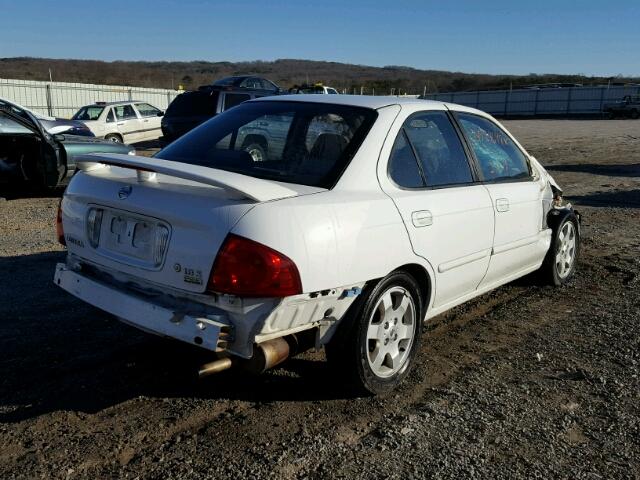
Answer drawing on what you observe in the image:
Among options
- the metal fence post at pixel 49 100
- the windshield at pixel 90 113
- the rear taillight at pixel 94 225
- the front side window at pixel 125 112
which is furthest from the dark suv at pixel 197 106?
the metal fence post at pixel 49 100

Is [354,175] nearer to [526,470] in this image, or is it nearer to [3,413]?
[526,470]

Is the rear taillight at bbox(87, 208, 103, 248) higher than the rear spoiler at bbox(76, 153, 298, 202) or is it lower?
lower

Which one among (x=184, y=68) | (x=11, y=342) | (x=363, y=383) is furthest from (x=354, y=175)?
(x=184, y=68)

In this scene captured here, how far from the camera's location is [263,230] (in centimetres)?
291

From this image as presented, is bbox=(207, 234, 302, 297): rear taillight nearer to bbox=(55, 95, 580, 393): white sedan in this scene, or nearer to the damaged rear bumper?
bbox=(55, 95, 580, 393): white sedan

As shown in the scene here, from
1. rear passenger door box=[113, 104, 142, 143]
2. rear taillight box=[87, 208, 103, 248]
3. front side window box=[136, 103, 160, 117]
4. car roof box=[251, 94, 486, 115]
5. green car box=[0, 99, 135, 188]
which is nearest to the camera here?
rear taillight box=[87, 208, 103, 248]

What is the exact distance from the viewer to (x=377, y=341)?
3557mm

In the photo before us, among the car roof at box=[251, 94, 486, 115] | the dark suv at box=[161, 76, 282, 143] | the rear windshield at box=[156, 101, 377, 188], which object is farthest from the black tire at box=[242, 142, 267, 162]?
the dark suv at box=[161, 76, 282, 143]

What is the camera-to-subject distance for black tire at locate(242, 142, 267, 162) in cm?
384

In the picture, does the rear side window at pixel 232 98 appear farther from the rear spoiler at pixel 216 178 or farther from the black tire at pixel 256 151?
the rear spoiler at pixel 216 178

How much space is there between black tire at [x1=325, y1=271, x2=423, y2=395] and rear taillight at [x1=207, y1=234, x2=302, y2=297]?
1.81 ft

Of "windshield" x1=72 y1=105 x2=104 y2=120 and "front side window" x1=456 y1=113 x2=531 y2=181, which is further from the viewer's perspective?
"windshield" x1=72 y1=105 x2=104 y2=120

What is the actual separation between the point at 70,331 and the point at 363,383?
2.16 meters

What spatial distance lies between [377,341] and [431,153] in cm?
128
